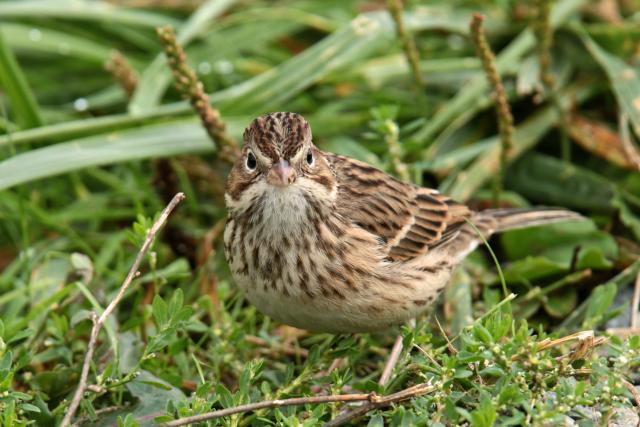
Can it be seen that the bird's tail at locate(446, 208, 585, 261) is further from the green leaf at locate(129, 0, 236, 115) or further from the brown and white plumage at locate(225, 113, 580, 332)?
the green leaf at locate(129, 0, 236, 115)

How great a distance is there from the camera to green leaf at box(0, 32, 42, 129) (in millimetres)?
5012

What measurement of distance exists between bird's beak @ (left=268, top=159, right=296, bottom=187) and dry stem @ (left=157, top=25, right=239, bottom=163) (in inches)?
41.7

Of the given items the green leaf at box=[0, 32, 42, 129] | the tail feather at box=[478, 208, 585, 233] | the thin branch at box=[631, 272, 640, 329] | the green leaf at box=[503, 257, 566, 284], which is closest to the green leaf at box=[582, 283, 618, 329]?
the thin branch at box=[631, 272, 640, 329]

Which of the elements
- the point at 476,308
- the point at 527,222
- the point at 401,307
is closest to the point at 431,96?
the point at 527,222

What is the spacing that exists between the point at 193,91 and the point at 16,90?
3.71 feet

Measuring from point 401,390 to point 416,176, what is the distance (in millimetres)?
1641

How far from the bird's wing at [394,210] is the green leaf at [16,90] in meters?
1.70

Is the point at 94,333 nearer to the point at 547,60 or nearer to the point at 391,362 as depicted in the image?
the point at 391,362

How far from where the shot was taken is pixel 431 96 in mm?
5840

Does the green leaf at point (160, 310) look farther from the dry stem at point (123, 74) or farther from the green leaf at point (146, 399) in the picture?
the dry stem at point (123, 74)

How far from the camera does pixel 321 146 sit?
5.54 meters

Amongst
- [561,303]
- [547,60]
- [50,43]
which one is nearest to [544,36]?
[547,60]

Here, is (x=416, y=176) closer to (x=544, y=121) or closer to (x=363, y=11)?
(x=544, y=121)

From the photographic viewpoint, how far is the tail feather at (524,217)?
4.66m
